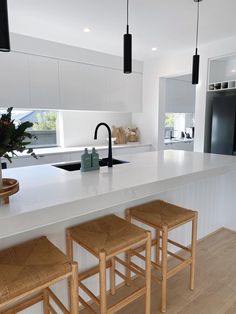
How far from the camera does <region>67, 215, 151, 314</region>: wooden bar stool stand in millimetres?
1308

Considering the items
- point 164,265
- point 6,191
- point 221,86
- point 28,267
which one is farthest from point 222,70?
point 28,267

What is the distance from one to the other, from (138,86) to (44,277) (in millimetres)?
4270

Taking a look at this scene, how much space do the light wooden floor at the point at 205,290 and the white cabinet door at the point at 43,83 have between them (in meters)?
2.78

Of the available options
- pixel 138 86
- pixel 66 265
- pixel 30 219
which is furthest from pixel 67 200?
pixel 138 86

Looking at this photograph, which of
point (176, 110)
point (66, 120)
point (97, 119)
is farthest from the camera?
point (176, 110)

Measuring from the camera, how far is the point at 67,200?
1.19 meters

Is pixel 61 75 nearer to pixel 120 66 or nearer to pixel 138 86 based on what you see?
pixel 120 66

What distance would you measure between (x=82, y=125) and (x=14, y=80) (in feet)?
5.00

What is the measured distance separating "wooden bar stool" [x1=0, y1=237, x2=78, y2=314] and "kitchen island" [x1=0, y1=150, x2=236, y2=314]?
0.40 feet

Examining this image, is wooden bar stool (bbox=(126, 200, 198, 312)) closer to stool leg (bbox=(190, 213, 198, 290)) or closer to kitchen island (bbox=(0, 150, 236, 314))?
stool leg (bbox=(190, 213, 198, 290))

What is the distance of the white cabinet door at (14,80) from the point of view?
322 centimetres

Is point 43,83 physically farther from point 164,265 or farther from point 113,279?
point 164,265

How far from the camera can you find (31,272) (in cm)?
108

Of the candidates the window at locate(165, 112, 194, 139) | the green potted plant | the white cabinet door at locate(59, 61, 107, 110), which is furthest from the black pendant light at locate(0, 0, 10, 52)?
the window at locate(165, 112, 194, 139)
